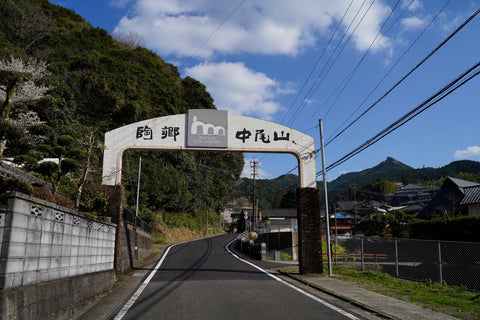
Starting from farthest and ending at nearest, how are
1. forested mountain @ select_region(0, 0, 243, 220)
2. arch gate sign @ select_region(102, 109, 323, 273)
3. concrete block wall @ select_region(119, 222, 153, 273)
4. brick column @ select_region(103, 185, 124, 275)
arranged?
forested mountain @ select_region(0, 0, 243, 220) → arch gate sign @ select_region(102, 109, 323, 273) → concrete block wall @ select_region(119, 222, 153, 273) → brick column @ select_region(103, 185, 124, 275)

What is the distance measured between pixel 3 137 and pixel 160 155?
34.6 metres

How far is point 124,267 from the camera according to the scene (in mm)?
13195

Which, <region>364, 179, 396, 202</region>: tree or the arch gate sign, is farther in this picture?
<region>364, 179, 396, 202</region>: tree

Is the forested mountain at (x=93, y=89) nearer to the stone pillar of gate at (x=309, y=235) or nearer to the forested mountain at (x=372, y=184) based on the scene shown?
the stone pillar of gate at (x=309, y=235)

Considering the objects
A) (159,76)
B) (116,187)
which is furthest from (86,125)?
(116,187)

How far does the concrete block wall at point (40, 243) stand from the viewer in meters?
4.52

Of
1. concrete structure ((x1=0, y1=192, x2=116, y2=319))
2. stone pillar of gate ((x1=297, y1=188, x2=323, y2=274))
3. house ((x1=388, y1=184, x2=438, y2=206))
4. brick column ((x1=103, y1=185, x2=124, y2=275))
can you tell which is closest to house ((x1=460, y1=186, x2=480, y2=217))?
stone pillar of gate ((x1=297, y1=188, x2=323, y2=274))

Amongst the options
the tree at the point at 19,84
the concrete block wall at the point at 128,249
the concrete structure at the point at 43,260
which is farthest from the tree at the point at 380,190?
the concrete structure at the point at 43,260

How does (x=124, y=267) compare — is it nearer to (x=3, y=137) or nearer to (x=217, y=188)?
(x=3, y=137)

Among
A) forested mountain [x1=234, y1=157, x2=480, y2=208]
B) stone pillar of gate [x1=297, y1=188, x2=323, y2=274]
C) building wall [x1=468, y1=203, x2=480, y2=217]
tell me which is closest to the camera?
stone pillar of gate [x1=297, y1=188, x2=323, y2=274]

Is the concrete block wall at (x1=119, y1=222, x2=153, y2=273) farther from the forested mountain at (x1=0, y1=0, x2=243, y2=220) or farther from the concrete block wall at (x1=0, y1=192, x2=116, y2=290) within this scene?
the forested mountain at (x1=0, y1=0, x2=243, y2=220)

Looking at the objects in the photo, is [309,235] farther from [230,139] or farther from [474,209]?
[474,209]

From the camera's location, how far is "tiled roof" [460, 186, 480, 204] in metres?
31.3

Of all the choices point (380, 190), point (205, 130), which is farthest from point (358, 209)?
point (205, 130)
